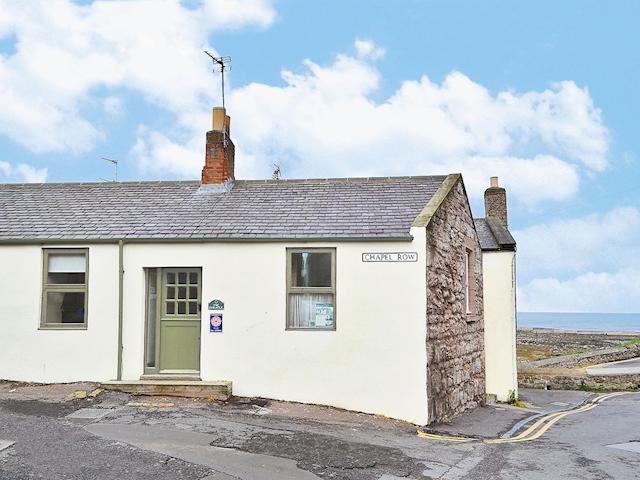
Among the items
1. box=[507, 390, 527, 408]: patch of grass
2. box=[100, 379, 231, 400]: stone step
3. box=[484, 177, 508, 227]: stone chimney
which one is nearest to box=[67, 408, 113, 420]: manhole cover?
box=[100, 379, 231, 400]: stone step

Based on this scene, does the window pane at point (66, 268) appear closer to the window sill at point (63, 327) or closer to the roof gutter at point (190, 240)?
the roof gutter at point (190, 240)

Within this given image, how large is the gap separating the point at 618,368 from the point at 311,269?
2063 cm

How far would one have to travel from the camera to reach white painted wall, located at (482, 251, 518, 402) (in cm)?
1802

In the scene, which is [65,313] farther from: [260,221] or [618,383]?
[618,383]

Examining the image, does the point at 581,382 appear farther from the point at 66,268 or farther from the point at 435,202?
the point at 66,268

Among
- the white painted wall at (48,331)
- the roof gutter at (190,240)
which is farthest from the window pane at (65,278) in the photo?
the roof gutter at (190,240)

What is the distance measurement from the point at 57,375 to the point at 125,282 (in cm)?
223

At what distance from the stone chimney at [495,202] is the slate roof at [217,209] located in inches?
344

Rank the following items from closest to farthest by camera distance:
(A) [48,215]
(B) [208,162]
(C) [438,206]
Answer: (C) [438,206]
(A) [48,215]
(B) [208,162]

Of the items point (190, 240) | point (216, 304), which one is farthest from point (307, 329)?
point (190, 240)

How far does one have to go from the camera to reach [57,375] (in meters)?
12.4

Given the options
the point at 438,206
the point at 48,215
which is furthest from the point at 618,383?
the point at 48,215

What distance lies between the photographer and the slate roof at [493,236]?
18.7 m

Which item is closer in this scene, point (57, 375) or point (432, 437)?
point (432, 437)
